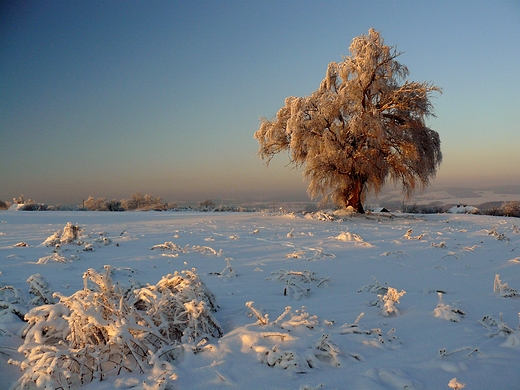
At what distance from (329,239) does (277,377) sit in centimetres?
538

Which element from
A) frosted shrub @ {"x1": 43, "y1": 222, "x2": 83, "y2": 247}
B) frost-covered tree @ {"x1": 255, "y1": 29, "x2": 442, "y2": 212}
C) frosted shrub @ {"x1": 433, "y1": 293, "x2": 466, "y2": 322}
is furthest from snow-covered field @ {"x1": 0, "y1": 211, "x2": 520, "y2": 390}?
frost-covered tree @ {"x1": 255, "y1": 29, "x2": 442, "y2": 212}

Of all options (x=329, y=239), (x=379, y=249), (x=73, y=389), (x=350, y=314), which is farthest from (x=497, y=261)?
(x=73, y=389)

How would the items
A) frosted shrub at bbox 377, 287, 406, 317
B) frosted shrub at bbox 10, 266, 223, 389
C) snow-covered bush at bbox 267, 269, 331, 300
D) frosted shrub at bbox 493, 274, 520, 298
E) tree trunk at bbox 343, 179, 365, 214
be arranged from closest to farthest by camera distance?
frosted shrub at bbox 10, 266, 223, 389 < frosted shrub at bbox 377, 287, 406, 317 < snow-covered bush at bbox 267, 269, 331, 300 < frosted shrub at bbox 493, 274, 520, 298 < tree trunk at bbox 343, 179, 365, 214

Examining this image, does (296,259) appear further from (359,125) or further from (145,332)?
(359,125)

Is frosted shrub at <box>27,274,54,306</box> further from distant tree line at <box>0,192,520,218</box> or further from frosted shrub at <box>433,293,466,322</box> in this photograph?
distant tree line at <box>0,192,520,218</box>

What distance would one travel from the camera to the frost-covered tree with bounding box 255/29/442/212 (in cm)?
1316

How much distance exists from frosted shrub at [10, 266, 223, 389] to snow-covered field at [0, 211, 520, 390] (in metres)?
0.08

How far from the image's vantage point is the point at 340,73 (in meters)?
14.2

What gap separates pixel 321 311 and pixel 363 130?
10873mm

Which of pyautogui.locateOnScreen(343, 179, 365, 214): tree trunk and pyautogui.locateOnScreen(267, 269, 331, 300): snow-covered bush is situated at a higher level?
pyautogui.locateOnScreen(343, 179, 365, 214): tree trunk

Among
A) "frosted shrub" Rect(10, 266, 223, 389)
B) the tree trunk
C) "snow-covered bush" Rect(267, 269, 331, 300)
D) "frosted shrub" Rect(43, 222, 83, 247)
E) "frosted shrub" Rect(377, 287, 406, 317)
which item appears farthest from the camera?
the tree trunk

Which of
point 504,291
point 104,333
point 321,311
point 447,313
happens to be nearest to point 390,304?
point 447,313

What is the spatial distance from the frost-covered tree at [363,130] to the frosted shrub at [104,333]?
11233 mm

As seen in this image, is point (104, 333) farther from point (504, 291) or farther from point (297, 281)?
point (504, 291)
